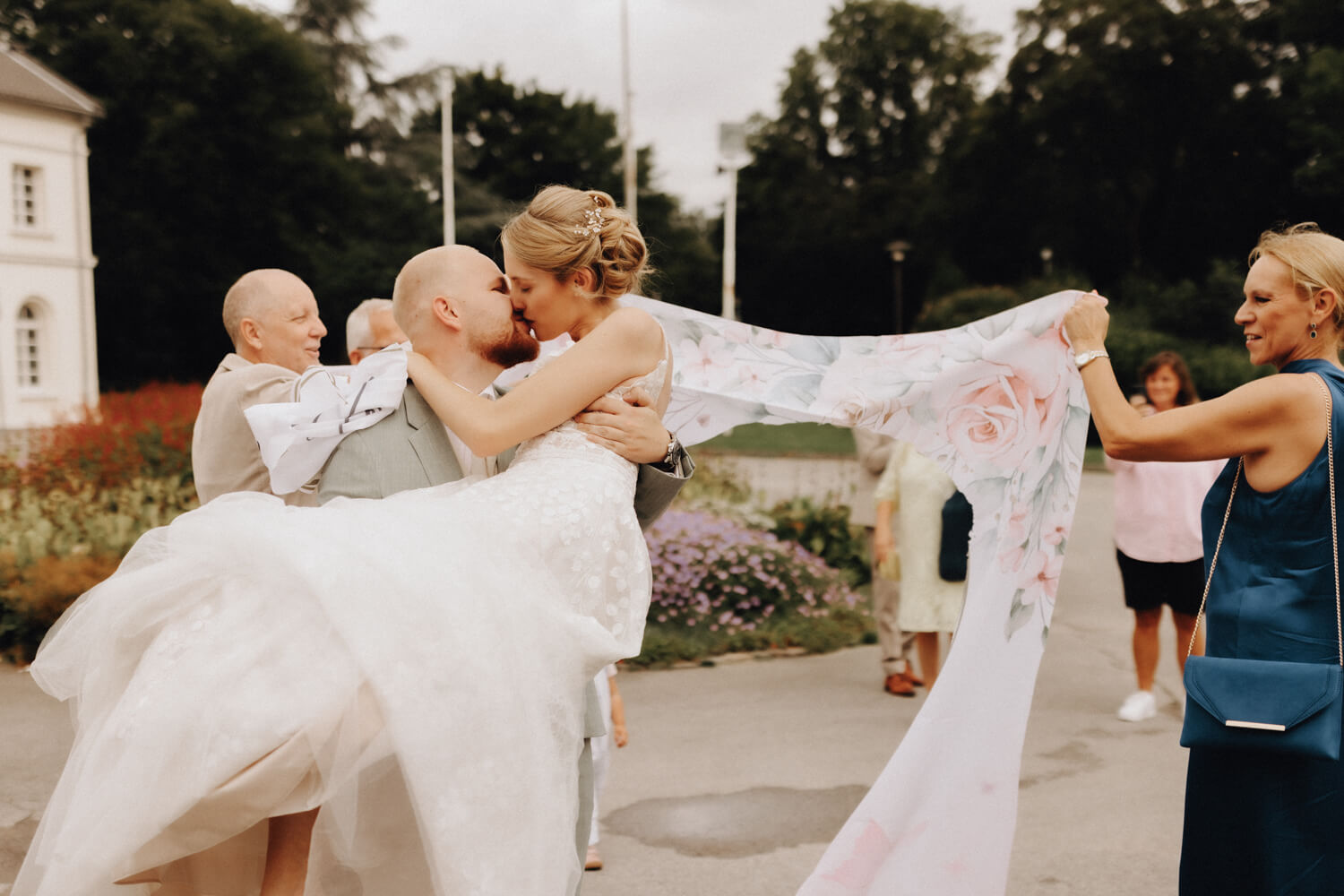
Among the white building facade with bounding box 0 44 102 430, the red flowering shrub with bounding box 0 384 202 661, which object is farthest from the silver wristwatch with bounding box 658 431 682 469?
the white building facade with bounding box 0 44 102 430

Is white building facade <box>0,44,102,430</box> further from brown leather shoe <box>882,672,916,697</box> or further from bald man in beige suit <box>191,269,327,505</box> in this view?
bald man in beige suit <box>191,269,327,505</box>

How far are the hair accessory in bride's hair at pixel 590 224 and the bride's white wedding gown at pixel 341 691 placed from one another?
72 centimetres

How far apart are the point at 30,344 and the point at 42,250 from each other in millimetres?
2449

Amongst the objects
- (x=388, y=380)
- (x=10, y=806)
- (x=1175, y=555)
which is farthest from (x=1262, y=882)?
(x=10, y=806)

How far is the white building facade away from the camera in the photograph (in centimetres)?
2784

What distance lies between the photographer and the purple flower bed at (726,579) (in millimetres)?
8477

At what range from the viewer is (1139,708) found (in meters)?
6.58

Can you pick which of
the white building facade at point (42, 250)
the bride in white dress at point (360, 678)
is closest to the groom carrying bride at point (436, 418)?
the bride in white dress at point (360, 678)

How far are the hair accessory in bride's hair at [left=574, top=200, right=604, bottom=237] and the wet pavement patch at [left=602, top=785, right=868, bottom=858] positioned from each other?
8.99ft

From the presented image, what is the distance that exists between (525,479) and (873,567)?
17.3 ft

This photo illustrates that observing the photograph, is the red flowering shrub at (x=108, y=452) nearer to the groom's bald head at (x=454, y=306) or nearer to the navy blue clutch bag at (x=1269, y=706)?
the groom's bald head at (x=454, y=306)

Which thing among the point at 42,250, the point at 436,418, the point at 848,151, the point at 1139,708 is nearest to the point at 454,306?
the point at 436,418

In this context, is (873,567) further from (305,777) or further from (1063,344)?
(305,777)

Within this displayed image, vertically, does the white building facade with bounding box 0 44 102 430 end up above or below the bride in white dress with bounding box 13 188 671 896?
above
